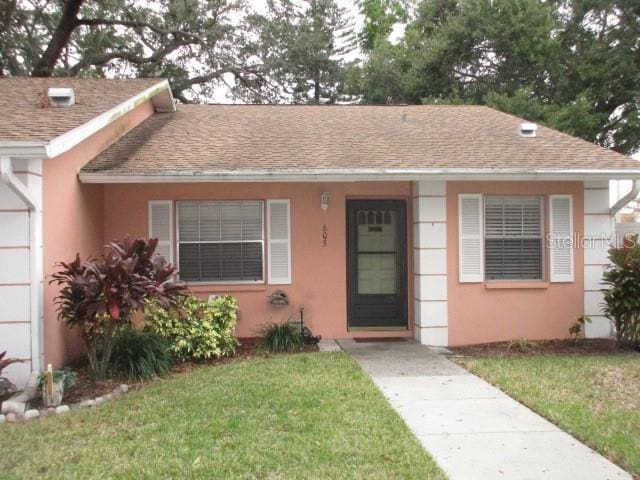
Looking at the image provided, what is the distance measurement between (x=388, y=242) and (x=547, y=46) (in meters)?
13.2

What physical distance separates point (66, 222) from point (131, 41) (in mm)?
17085

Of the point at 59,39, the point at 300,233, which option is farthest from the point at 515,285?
the point at 59,39

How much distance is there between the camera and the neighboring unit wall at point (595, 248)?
331 inches

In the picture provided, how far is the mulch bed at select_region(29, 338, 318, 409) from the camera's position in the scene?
5.77 meters

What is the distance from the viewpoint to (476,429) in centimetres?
466

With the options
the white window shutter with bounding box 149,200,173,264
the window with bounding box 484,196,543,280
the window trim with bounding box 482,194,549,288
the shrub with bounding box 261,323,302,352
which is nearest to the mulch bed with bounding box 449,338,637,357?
the window trim with bounding box 482,194,549,288

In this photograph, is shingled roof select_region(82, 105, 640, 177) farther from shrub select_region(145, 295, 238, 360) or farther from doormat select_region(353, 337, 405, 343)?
doormat select_region(353, 337, 405, 343)

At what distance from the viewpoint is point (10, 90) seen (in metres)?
8.71

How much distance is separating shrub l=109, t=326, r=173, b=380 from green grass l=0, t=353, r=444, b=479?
1.70ft

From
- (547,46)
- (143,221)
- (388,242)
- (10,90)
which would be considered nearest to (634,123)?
(547,46)

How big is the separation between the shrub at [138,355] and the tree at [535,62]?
14091 mm

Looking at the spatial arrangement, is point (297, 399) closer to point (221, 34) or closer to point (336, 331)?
point (336, 331)

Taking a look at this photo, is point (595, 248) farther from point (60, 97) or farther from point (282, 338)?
point (60, 97)

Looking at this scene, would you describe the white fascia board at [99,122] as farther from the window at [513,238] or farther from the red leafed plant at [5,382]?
the window at [513,238]
